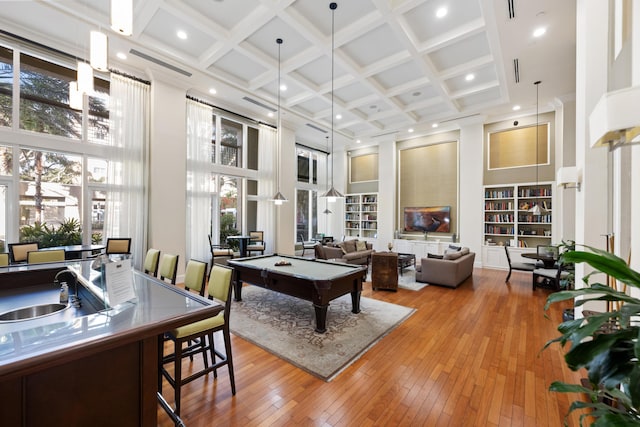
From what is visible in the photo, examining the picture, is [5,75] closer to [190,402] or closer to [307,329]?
[190,402]

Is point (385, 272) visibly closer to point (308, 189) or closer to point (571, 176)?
point (571, 176)

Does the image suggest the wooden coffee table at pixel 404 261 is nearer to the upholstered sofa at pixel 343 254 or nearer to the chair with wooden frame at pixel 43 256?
the upholstered sofa at pixel 343 254

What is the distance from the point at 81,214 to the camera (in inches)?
197

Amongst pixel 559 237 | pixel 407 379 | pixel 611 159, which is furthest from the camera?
pixel 559 237

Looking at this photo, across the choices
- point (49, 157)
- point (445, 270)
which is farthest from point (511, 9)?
point (49, 157)

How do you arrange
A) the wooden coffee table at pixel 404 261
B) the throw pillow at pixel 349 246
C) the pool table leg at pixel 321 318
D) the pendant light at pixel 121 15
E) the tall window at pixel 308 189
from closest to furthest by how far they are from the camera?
the pendant light at pixel 121 15, the pool table leg at pixel 321 318, the wooden coffee table at pixel 404 261, the throw pillow at pixel 349 246, the tall window at pixel 308 189

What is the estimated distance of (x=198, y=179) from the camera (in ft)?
20.7

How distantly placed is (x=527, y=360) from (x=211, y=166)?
6.90 metres

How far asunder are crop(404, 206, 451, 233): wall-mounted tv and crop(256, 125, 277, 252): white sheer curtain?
475cm

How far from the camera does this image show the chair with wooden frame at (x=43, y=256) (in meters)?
3.17

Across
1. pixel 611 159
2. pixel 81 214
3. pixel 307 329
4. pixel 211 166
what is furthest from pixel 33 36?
pixel 611 159

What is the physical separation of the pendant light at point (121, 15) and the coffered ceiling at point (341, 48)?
239cm

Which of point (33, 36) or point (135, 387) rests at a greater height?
point (33, 36)

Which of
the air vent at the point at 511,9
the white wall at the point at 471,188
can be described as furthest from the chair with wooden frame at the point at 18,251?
the white wall at the point at 471,188
